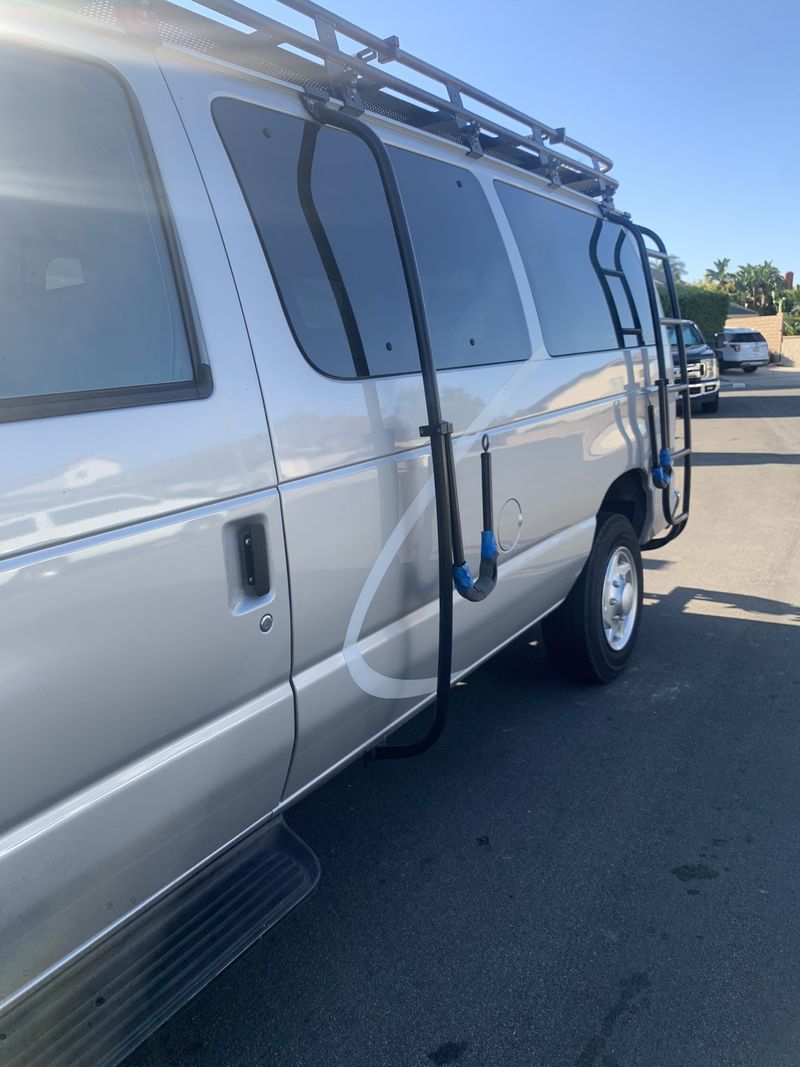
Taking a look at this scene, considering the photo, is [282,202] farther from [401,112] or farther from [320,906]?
[320,906]

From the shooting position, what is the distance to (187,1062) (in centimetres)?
216

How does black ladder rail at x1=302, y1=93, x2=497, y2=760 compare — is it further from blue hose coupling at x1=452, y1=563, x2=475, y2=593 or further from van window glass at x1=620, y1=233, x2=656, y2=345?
van window glass at x1=620, y1=233, x2=656, y2=345

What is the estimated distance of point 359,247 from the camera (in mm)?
2389

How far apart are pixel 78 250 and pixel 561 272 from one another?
2539 millimetres

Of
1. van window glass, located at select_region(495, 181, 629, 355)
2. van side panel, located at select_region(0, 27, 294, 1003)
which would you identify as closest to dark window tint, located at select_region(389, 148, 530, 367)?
van window glass, located at select_region(495, 181, 629, 355)

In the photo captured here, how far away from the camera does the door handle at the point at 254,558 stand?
73.0 inches

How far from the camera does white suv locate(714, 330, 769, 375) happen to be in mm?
31484

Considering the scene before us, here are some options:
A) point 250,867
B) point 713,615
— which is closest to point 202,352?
point 250,867

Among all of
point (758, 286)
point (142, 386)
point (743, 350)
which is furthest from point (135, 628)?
point (758, 286)

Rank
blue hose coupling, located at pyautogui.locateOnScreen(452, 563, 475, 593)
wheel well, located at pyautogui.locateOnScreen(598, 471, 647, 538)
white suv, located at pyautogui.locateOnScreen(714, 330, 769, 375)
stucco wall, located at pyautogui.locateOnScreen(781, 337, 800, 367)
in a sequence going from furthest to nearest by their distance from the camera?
stucco wall, located at pyautogui.locateOnScreen(781, 337, 800, 367), white suv, located at pyautogui.locateOnScreen(714, 330, 769, 375), wheel well, located at pyautogui.locateOnScreen(598, 471, 647, 538), blue hose coupling, located at pyautogui.locateOnScreen(452, 563, 475, 593)

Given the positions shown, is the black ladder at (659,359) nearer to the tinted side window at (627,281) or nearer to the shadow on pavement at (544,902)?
the tinted side window at (627,281)

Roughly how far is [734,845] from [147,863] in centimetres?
217

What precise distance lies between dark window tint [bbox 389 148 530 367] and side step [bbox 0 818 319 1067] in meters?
1.56

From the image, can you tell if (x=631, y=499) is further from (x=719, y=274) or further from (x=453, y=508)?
(x=719, y=274)
